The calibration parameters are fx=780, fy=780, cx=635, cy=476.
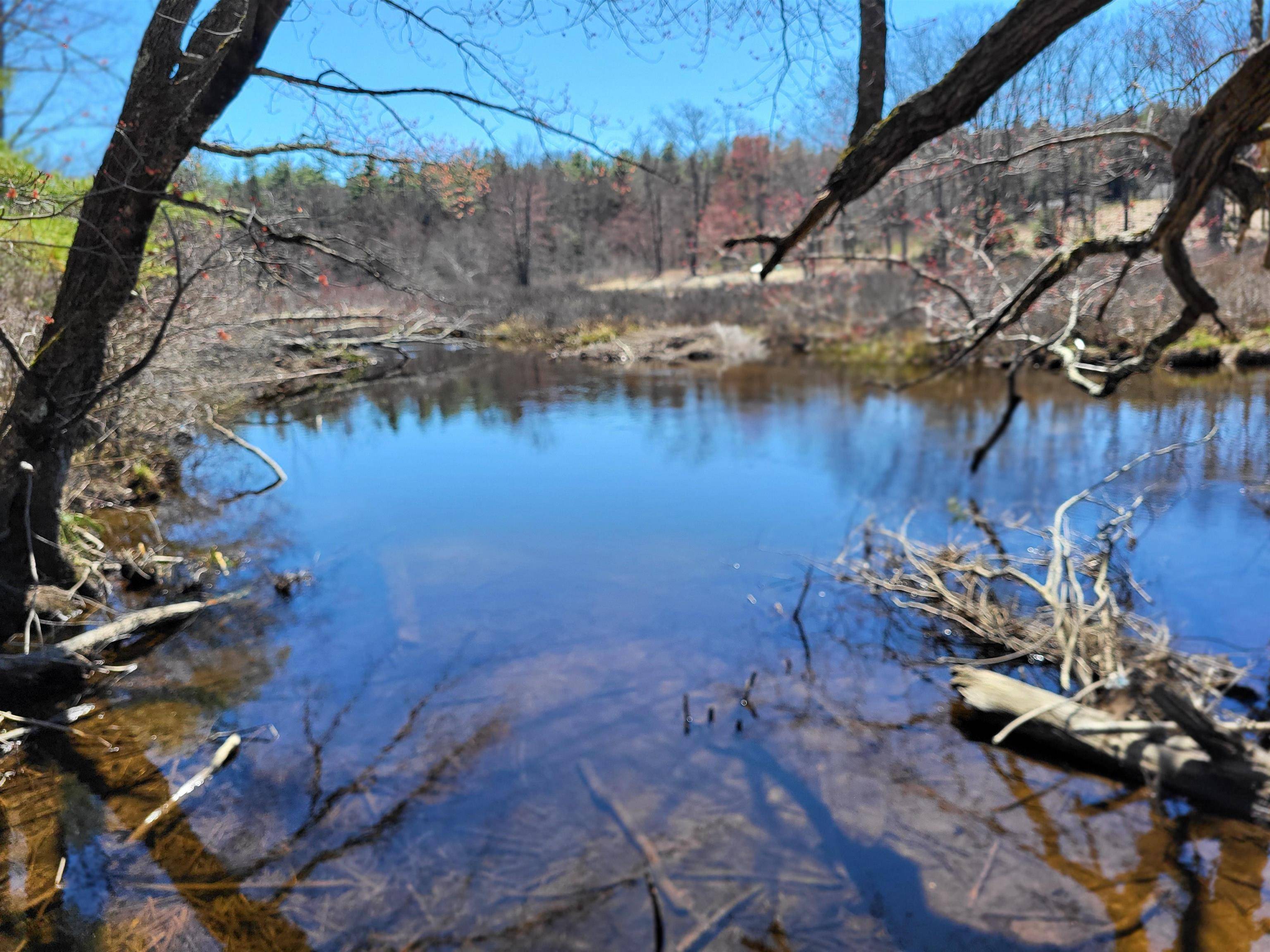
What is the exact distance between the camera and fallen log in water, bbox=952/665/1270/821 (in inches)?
156

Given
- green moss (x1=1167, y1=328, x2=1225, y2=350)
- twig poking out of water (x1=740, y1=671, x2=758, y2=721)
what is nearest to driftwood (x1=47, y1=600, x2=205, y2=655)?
twig poking out of water (x1=740, y1=671, x2=758, y2=721)

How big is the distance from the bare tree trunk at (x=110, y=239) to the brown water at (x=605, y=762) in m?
1.47

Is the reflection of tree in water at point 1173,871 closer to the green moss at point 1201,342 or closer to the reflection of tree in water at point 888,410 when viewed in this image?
the reflection of tree in water at point 888,410

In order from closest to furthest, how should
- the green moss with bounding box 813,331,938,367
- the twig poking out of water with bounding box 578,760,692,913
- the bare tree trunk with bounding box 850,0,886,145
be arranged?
the bare tree trunk with bounding box 850,0,886,145, the twig poking out of water with bounding box 578,760,692,913, the green moss with bounding box 813,331,938,367

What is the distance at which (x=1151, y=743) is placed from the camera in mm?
4301

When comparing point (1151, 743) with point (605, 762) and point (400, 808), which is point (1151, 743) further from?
point (400, 808)

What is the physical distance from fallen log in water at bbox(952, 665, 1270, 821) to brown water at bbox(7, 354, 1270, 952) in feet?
0.47

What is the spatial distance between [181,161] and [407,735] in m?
3.80

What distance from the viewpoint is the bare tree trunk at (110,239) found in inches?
171

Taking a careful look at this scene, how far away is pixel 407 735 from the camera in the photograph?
501 cm

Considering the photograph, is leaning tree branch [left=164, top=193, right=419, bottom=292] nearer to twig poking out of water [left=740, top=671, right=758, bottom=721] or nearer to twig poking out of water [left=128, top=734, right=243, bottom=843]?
twig poking out of water [left=128, top=734, right=243, bottom=843]

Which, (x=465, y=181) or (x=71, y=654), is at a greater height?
(x=465, y=181)

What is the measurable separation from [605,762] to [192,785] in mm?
2333

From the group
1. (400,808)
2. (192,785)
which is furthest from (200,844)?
(400,808)
